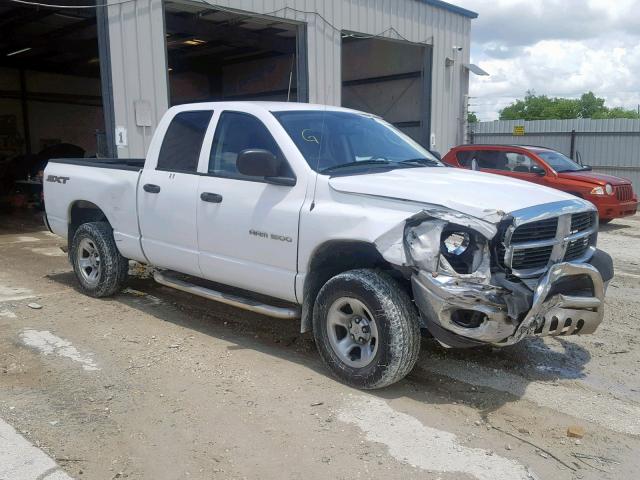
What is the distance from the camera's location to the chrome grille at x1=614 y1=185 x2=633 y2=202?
1226 centimetres

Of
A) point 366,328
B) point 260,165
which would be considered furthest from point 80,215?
point 366,328

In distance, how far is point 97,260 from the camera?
659cm

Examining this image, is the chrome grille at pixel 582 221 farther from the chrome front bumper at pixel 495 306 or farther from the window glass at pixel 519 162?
the window glass at pixel 519 162

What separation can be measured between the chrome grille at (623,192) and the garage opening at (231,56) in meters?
6.67

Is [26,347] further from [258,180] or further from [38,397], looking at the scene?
[258,180]

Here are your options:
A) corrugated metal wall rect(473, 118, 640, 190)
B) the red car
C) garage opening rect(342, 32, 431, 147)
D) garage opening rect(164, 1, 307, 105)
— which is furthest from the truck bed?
corrugated metal wall rect(473, 118, 640, 190)

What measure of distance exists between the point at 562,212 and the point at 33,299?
218 inches

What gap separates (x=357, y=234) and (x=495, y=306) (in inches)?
39.7

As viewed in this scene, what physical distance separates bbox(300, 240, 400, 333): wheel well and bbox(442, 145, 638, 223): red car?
7.46m

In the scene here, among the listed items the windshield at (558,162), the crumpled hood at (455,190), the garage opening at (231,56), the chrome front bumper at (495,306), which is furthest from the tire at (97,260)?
the windshield at (558,162)

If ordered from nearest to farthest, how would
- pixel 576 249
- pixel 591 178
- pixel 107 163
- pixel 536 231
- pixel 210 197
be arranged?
pixel 536 231 < pixel 576 249 < pixel 210 197 < pixel 107 163 < pixel 591 178

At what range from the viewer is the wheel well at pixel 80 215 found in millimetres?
6812

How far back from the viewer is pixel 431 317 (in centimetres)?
385

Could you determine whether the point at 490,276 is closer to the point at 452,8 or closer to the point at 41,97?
the point at 452,8
